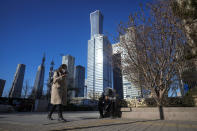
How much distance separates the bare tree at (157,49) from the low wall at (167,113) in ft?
0.94

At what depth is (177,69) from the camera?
6312mm

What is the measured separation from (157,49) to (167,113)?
10.4ft

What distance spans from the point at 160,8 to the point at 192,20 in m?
5.07

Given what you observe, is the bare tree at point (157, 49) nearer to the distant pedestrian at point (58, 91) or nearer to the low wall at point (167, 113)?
the low wall at point (167, 113)

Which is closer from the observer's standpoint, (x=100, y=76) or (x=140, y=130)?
(x=140, y=130)

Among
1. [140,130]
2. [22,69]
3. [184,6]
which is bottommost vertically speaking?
[140,130]

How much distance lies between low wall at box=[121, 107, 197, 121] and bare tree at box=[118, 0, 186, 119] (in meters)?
0.29

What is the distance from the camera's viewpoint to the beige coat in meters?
4.47

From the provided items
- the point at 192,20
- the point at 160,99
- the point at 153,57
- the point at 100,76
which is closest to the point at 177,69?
the point at 153,57

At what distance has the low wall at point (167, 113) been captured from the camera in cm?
518

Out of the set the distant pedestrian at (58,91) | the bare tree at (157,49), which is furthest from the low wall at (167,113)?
the distant pedestrian at (58,91)

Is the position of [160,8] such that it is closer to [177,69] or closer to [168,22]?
[168,22]

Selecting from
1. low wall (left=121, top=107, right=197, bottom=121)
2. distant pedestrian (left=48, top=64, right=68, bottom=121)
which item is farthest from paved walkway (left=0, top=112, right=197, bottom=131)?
low wall (left=121, top=107, right=197, bottom=121)

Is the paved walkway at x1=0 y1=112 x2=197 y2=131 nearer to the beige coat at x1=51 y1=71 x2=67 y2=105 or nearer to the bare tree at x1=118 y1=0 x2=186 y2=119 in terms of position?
the beige coat at x1=51 y1=71 x2=67 y2=105
